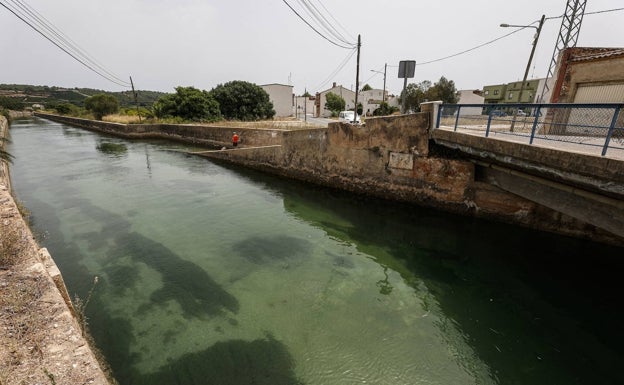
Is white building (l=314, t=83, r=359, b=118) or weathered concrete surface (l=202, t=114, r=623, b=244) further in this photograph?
white building (l=314, t=83, r=359, b=118)

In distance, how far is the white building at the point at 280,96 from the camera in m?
42.8

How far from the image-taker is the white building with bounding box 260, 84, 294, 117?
42781 millimetres

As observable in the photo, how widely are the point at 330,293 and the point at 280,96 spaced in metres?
40.9

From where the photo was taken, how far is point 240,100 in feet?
112

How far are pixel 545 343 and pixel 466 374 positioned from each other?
5.76 feet

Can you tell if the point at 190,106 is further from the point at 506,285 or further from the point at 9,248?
the point at 506,285

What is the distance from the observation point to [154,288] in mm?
5996

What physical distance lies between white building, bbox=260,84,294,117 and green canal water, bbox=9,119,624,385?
114 feet

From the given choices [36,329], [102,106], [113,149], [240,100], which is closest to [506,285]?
[36,329]

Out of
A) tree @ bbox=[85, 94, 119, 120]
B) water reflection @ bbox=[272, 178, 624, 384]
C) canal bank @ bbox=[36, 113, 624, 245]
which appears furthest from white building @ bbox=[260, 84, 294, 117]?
water reflection @ bbox=[272, 178, 624, 384]

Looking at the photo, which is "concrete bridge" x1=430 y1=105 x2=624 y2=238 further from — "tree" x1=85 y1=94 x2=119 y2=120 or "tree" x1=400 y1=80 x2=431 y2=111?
"tree" x1=85 y1=94 x2=119 y2=120

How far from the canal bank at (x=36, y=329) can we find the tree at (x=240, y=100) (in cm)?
3210

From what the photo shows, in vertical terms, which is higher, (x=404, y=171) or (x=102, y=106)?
(x=102, y=106)

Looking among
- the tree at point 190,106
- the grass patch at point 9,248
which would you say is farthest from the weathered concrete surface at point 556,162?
the tree at point 190,106
